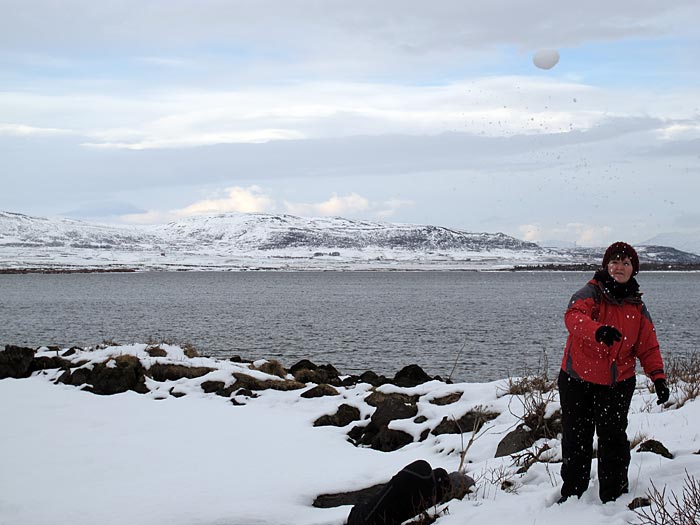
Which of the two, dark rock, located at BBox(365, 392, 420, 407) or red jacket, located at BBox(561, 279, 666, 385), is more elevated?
red jacket, located at BBox(561, 279, 666, 385)

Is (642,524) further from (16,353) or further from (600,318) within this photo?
(16,353)

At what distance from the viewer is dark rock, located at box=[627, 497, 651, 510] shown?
523cm

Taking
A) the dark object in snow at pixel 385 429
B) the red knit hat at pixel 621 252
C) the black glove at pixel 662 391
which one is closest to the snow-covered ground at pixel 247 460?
the dark object in snow at pixel 385 429

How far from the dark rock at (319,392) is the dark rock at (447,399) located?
2.28 metres

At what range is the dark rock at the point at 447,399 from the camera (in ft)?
38.3

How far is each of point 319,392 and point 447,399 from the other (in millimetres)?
2703

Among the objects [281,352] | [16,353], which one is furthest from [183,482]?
[281,352]

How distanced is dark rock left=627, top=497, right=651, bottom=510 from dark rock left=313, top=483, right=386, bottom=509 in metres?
2.80

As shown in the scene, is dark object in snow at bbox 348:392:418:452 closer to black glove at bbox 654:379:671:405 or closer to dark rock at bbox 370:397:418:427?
dark rock at bbox 370:397:418:427

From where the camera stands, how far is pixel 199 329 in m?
42.5

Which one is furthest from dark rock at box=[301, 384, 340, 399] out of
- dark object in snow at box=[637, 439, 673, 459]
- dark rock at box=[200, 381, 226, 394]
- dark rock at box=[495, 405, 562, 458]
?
dark object in snow at box=[637, 439, 673, 459]

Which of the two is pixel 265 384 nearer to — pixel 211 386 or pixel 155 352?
pixel 211 386

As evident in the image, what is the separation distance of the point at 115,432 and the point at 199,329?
32.5 meters

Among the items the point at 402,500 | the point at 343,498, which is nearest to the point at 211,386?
the point at 343,498
